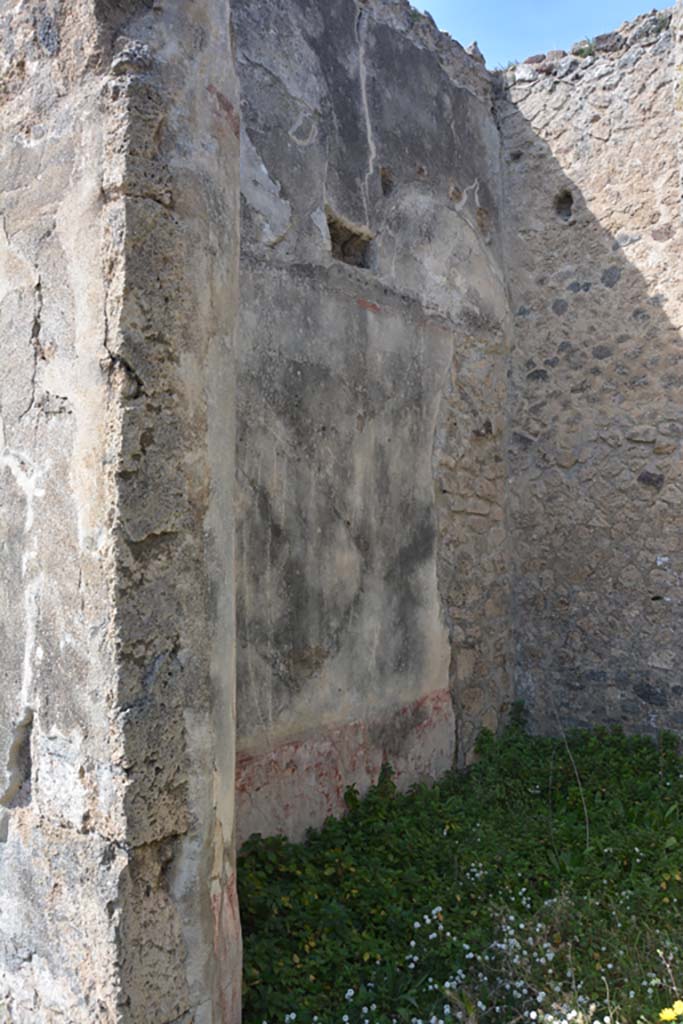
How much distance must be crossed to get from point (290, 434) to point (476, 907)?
6.19 ft

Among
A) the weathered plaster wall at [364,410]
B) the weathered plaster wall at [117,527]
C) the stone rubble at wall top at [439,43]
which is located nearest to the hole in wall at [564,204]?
the weathered plaster wall at [364,410]

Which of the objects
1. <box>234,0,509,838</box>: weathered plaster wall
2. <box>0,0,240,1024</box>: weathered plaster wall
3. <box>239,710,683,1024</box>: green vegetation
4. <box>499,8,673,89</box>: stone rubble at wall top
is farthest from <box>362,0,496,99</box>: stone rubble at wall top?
<box>239,710,683,1024</box>: green vegetation

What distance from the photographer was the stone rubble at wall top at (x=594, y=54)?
4.78m

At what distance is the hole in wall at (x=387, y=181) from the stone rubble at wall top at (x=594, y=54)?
4.86 ft

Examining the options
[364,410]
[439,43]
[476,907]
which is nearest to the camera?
[476,907]

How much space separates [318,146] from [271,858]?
2.89m

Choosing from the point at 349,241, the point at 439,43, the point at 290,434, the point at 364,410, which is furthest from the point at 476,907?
the point at 439,43

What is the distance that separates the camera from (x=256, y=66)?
3.58 meters

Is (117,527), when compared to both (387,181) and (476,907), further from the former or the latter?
(387,181)

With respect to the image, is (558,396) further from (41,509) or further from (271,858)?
(41,509)

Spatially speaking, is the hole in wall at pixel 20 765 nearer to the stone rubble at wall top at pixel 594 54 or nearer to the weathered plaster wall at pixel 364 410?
the weathered plaster wall at pixel 364 410

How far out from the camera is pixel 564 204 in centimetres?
518

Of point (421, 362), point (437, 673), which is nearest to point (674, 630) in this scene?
point (437, 673)

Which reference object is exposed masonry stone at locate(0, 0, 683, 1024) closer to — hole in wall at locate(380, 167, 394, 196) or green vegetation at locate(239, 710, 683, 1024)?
hole in wall at locate(380, 167, 394, 196)
